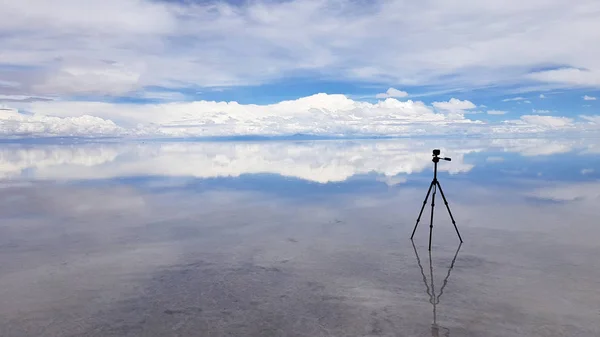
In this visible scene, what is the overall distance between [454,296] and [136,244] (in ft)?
34.5

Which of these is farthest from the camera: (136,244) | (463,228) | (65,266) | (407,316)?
(463,228)

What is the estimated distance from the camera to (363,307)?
8.91 m

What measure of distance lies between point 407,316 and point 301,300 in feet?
7.69

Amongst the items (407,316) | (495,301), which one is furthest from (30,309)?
(495,301)

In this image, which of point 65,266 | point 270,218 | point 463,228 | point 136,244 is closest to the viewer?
point 65,266

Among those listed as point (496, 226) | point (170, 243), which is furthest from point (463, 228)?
point (170, 243)

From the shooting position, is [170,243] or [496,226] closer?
[170,243]

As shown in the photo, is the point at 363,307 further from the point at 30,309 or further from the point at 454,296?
the point at 30,309

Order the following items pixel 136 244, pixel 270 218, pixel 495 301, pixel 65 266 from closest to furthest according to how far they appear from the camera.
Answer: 1. pixel 495 301
2. pixel 65 266
3. pixel 136 244
4. pixel 270 218

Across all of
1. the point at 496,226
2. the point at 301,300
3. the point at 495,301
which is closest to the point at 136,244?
the point at 301,300

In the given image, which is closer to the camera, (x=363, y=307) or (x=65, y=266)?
(x=363, y=307)

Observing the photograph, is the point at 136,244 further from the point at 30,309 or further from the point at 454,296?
the point at 454,296

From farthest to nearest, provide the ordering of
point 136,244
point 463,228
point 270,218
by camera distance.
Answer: point 270,218
point 463,228
point 136,244

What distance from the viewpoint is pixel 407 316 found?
845cm
